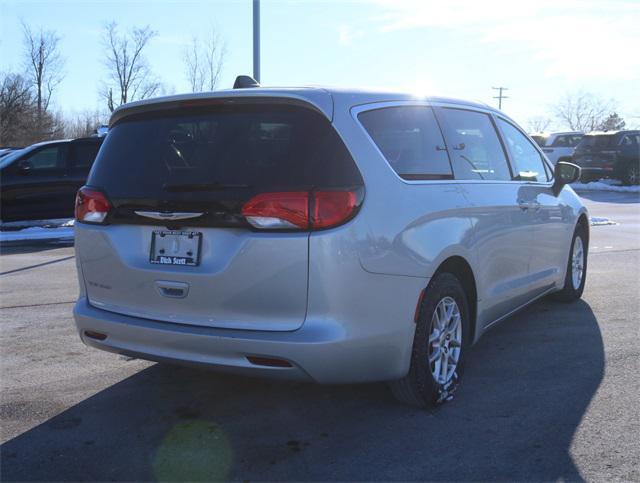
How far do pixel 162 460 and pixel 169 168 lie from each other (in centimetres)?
144

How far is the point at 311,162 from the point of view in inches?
124

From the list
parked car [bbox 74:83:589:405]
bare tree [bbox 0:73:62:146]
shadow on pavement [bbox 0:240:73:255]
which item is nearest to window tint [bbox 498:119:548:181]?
parked car [bbox 74:83:589:405]

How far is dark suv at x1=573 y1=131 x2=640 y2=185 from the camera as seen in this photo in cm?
2348

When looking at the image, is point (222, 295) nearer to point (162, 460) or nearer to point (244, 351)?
point (244, 351)

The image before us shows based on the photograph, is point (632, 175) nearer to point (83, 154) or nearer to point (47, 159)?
point (83, 154)

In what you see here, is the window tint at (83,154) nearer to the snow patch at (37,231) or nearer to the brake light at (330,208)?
the snow patch at (37,231)

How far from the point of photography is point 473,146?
14.5ft

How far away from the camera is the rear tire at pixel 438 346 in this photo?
3.59 meters

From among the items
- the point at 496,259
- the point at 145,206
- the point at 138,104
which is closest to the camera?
the point at 145,206

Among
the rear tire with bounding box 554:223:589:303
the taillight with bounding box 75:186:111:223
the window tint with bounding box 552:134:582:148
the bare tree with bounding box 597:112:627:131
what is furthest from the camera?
the bare tree with bounding box 597:112:627:131

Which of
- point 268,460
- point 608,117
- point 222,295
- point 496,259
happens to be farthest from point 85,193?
point 608,117

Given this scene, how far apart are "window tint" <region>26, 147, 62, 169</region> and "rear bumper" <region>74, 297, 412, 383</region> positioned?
1032 centimetres

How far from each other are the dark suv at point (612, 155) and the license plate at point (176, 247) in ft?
75.3

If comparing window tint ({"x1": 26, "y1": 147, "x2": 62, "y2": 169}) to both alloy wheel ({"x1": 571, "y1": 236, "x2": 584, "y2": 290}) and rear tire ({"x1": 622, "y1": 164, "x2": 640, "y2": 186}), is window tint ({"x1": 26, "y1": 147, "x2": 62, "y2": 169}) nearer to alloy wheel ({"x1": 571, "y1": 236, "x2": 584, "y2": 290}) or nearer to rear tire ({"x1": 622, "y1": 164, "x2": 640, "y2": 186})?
alloy wheel ({"x1": 571, "y1": 236, "x2": 584, "y2": 290})
